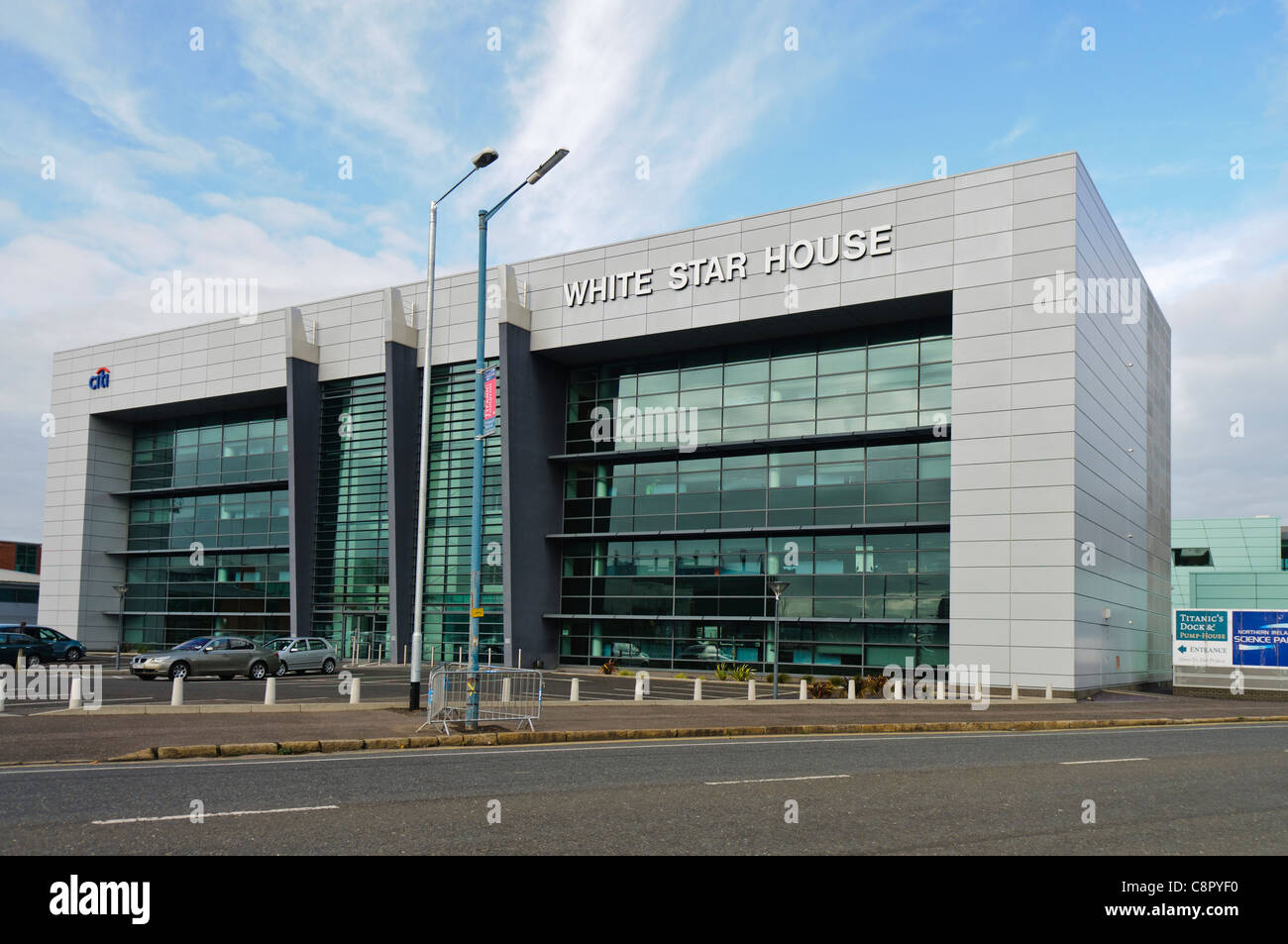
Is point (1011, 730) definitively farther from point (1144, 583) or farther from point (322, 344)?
point (322, 344)

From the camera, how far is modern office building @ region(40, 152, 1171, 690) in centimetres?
3681

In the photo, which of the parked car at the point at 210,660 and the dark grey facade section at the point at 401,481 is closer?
the parked car at the point at 210,660

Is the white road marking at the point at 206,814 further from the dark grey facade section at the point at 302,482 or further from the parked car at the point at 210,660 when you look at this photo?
the dark grey facade section at the point at 302,482

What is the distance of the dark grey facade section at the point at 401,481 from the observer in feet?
158

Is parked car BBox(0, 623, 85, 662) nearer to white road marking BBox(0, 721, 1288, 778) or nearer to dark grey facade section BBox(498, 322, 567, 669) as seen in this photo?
dark grey facade section BBox(498, 322, 567, 669)

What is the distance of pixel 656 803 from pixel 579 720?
37.2ft

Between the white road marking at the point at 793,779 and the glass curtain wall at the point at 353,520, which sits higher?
the glass curtain wall at the point at 353,520

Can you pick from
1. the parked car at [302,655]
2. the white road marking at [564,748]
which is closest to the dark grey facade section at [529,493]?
the parked car at [302,655]

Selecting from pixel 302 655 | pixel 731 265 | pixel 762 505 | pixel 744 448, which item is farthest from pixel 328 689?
pixel 731 265

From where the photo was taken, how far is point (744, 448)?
44.3m

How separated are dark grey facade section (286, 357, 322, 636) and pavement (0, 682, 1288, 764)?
28.7m
